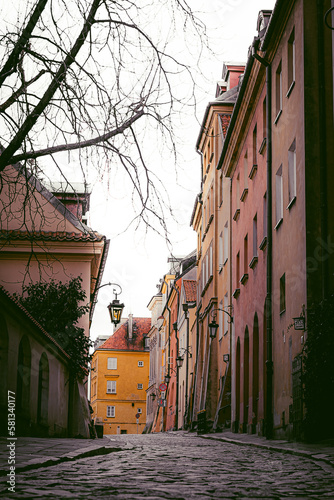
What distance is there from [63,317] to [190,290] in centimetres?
2968

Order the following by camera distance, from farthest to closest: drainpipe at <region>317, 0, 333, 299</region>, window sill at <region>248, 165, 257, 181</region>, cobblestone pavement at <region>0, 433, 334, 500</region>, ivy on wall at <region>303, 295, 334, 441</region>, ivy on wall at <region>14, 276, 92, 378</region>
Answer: window sill at <region>248, 165, 257, 181</region>
ivy on wall at <region>14, 276, 92, 378</region>
drainpipe at <region>317, 0, 333, 299</region>
ivy on wall at <region>303, 295, 334, 441</region>
cobblestone pavement at <region>0, 433, 334, 500</region>

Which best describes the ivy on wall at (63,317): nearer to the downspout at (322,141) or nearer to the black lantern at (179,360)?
the downspout at (322,141)

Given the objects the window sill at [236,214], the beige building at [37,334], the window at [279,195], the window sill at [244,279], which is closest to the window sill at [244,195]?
the window sill at [236,214]

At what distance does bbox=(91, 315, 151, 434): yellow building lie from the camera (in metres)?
85.1

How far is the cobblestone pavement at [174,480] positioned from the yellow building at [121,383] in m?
76.5

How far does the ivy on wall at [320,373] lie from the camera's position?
494 inches

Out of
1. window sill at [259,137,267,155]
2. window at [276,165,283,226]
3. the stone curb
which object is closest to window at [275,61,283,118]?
Answer: window sill at [259,137,267,155]

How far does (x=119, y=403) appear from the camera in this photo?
8575cm

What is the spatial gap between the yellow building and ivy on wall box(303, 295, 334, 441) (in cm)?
7157

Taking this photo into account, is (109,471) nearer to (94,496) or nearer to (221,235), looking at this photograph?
(94,496)

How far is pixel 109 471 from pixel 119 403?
3145 inches

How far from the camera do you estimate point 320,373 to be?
12836 millimetres

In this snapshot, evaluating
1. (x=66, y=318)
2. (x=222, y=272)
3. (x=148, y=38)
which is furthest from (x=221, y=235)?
(x=148, y=38)

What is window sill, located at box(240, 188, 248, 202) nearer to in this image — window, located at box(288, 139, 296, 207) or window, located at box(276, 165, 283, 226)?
window, located at box(276, 165, 283, 226)
